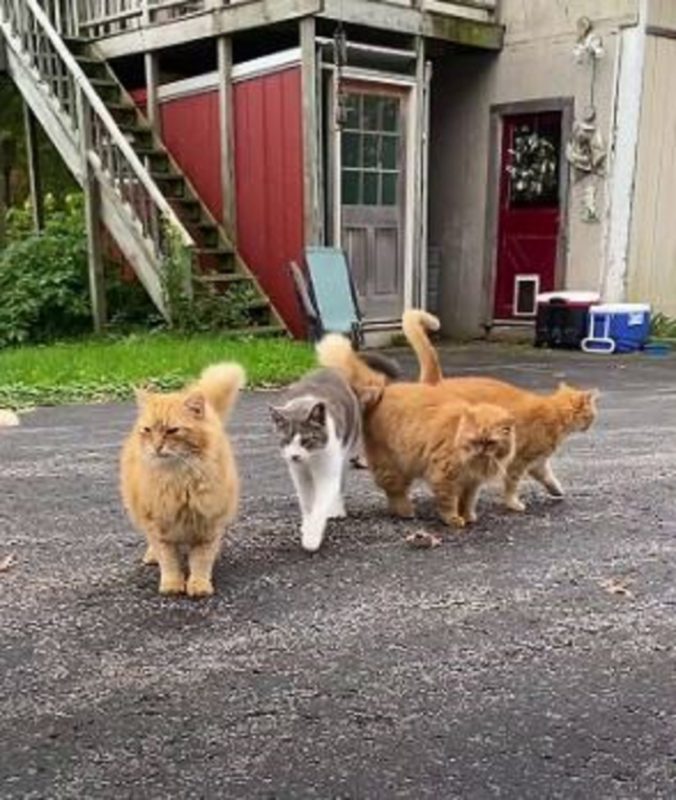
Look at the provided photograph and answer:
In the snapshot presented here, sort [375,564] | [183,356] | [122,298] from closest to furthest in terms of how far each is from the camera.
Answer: [375,564] → [183,356] → [122,298]

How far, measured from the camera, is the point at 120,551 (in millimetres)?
3492

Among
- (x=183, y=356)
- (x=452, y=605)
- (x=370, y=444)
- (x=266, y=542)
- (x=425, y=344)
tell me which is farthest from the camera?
(x=183, y=356)

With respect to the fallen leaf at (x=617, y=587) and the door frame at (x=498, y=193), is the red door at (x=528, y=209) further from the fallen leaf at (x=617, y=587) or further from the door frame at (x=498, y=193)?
the fallen leaf at (x=617, y=587)

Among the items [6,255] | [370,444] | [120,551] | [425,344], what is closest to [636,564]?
[370,444]

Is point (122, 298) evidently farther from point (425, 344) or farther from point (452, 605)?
point (452, 605)

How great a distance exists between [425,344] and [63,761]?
280 centimetres

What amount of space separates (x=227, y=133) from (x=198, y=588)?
780cm

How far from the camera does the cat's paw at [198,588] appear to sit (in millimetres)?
2975

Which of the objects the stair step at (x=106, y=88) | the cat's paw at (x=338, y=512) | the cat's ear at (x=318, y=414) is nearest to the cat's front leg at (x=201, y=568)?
the cat's ear at (x=318, y=414)

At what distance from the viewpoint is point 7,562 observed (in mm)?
3387

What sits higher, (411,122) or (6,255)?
(411,122)

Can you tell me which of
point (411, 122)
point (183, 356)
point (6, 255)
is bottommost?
point (183, 356)

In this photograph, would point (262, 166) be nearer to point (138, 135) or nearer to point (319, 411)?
point (138, 135)

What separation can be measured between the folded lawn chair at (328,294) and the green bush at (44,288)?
9.58 feet
